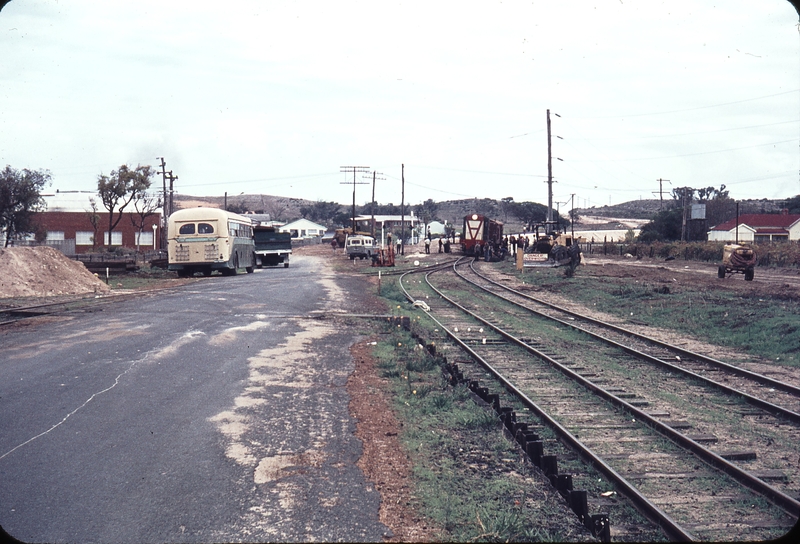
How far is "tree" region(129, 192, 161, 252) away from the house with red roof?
60975 millimetres

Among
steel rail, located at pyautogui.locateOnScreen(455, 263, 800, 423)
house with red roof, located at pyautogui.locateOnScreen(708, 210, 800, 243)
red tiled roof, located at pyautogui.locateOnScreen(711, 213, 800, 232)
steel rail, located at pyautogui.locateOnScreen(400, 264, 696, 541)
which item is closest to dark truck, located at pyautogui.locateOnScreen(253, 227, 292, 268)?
steel rail, located at pyautogui.locateOnScreen(455, 263, 800, 423)

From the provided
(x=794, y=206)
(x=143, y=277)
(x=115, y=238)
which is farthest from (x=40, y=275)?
(x=794, y=206)

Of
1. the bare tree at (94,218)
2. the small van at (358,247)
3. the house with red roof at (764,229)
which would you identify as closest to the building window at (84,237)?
the bare tree at (94,218)

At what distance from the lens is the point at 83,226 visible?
70625 mm

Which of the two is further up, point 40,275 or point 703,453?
point 40,275

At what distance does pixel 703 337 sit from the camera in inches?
602

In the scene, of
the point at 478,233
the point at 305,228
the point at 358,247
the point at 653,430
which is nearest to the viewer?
the point at 653,430

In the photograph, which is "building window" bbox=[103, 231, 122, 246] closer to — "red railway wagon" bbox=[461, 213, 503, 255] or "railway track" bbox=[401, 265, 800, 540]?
"red railway wagon" bbox=[461, 213, 503, 255]

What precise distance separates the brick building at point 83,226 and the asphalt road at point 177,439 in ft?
200

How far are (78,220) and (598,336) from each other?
2690 inches

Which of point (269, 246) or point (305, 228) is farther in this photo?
point (305, 228)

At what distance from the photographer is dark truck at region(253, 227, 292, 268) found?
4159cm

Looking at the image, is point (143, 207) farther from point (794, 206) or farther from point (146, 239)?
point (794, 206)

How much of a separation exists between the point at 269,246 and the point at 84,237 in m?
38.7
